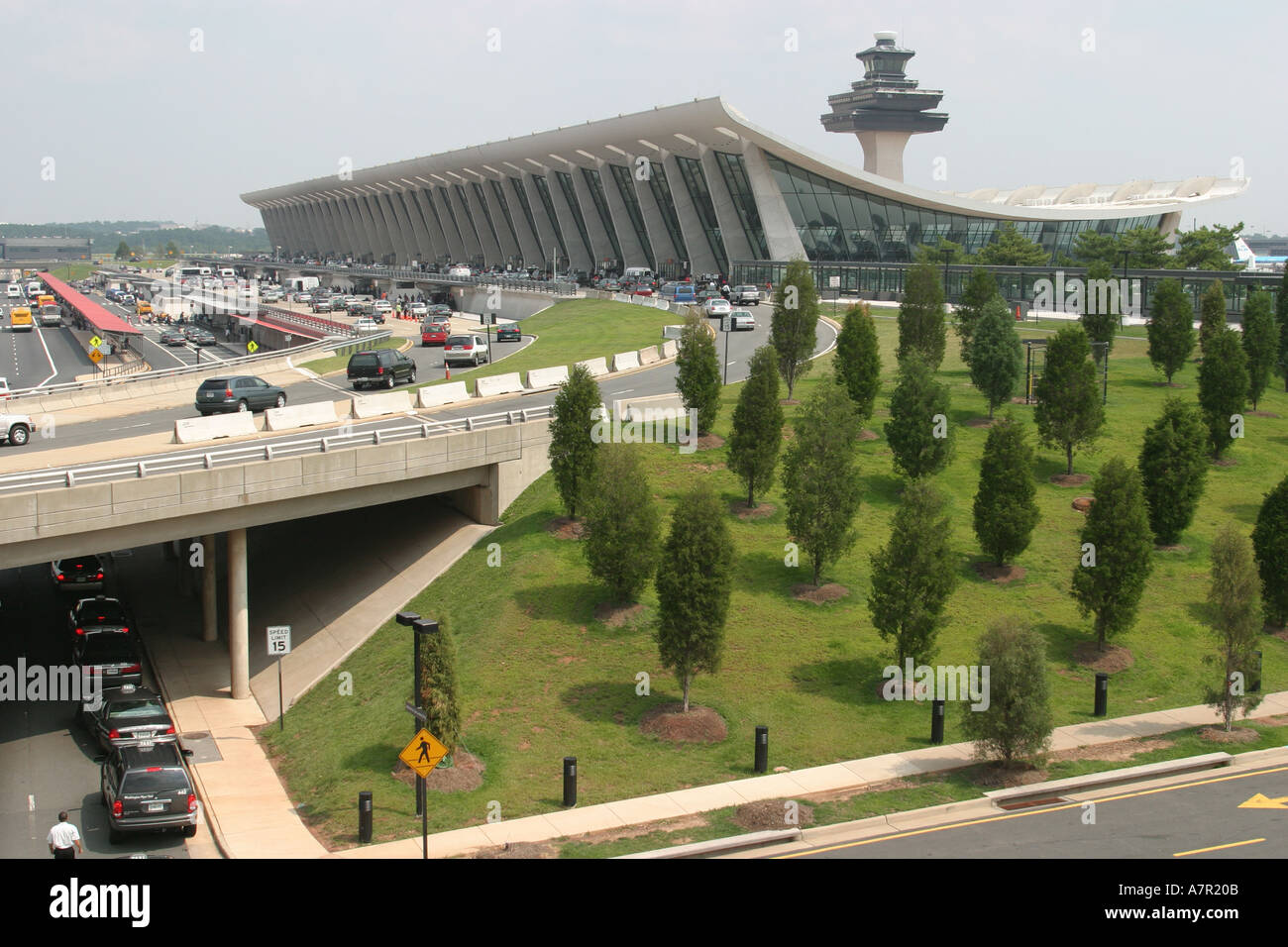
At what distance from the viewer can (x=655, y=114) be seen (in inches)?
3423

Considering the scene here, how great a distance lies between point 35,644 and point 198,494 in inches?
289

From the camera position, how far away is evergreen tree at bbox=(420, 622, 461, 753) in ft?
65.8

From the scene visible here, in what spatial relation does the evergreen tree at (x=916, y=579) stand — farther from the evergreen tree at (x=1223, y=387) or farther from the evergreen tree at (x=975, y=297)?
the evergreen tree at (x=975, y=297)

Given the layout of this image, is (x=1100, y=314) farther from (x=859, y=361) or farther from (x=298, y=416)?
(x=298, y=416)

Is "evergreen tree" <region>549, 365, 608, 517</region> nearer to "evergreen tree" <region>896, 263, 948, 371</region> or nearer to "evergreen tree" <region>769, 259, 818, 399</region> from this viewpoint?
"evergreen tree" <region>769, 259, 818, 399</region>

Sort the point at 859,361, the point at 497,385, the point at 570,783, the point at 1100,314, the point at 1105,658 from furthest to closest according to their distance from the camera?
the point at 1100,314, the point at 497,385, the point at 859,361, the point at 1105,658, the point at 570,783

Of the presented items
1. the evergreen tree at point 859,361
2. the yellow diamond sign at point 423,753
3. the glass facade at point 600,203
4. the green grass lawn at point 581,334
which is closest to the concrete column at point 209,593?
the green grass lawn at point 581,334

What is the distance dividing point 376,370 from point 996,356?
22.3 meters

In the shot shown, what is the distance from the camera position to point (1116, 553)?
954 inches

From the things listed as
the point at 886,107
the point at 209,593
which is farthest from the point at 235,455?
the point at 886,107

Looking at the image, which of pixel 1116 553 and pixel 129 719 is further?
pixel 1116 553

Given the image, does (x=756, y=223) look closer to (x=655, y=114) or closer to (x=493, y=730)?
(x=655, y=114)

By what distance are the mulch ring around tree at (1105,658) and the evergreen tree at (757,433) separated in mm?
8749

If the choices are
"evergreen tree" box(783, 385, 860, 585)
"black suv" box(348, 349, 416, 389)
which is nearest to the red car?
"black suv" box(348, 349, 416, 389)
